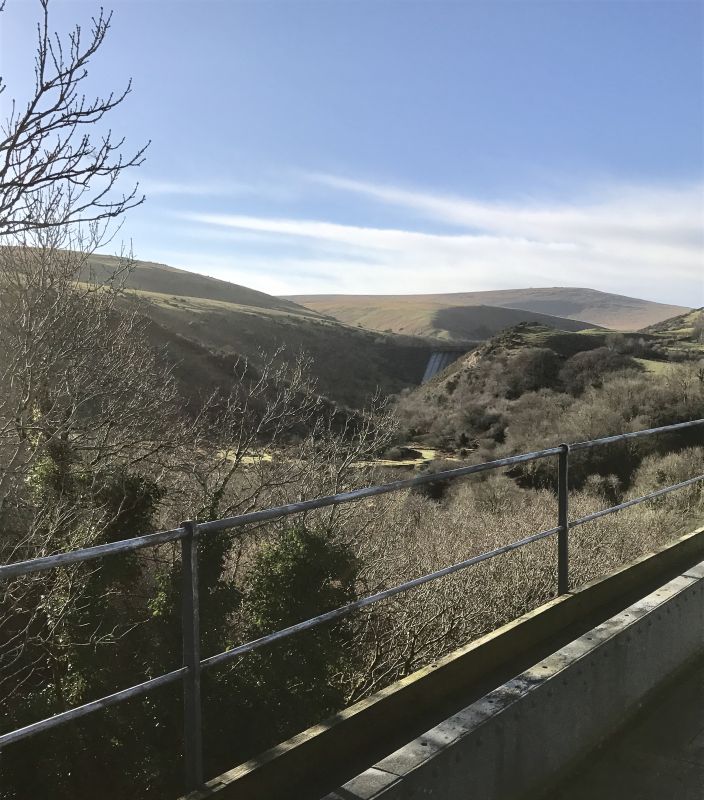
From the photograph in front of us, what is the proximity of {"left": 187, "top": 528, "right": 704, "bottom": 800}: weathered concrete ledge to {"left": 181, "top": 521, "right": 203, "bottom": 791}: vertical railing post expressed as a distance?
0.30 ft

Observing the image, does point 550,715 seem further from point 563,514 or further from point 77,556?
point 77,556

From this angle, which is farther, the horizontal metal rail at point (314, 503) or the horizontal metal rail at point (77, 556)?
the horizontal metal rail at point (314, 503)

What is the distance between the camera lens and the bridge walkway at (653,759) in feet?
9.51

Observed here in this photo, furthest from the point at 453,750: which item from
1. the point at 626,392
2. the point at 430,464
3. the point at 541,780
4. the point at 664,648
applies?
the point at 626,392

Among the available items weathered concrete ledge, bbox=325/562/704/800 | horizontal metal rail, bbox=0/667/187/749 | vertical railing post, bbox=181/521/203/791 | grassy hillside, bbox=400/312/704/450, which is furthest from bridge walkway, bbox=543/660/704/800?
grassy hillside, bbox=400/312/704/450

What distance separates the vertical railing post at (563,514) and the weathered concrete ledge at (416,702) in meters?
0.11

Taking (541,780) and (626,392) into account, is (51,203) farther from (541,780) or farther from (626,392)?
(626,392)

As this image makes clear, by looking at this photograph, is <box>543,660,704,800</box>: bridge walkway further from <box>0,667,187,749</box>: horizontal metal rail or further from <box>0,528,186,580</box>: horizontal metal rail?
<box>0,528,186,580</box>: horizontal metal rail

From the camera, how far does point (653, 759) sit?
3121 mm

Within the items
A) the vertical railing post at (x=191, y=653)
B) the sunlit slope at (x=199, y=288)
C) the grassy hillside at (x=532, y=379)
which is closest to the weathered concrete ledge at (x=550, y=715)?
the vertical railing post at (x=191, y=653)

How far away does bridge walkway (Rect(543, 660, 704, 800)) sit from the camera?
2.90 m

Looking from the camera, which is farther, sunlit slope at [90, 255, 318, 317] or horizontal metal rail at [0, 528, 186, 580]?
sunlit slope at [90, 255, 318, 317]

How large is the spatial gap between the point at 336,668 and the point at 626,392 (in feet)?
140

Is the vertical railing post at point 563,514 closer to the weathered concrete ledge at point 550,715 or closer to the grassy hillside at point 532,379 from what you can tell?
the weathered concrete ledge at point 550,715
